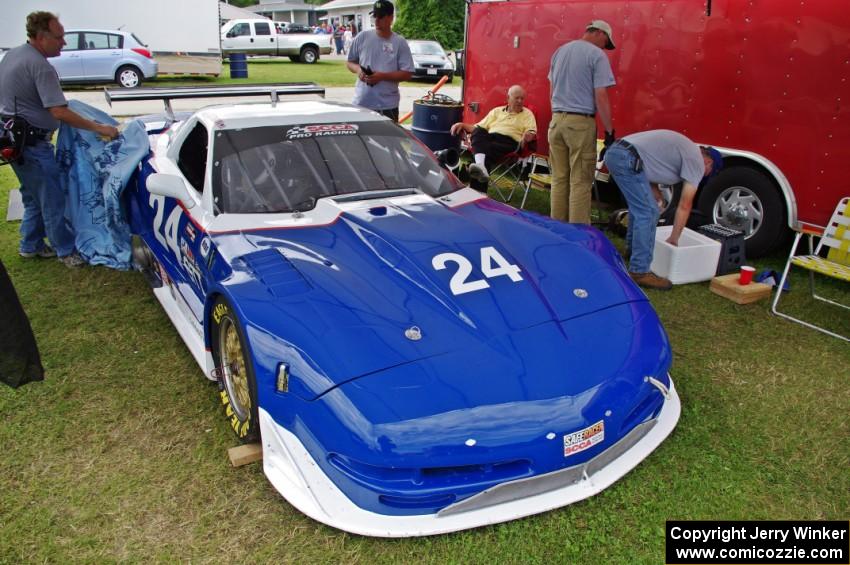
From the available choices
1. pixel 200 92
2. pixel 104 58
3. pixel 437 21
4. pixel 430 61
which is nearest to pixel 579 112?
pixel 200 92

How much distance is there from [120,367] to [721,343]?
360 cm

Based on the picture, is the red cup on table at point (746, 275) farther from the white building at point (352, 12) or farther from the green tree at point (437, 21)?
the white building at point (352, 12)

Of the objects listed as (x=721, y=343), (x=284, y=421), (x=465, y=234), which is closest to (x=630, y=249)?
(x=721, y=343)

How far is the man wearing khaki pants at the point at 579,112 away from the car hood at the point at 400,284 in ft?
6.91

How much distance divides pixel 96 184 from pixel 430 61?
55.7ft

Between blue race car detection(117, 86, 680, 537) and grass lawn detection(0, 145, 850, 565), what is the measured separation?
0.17 metres

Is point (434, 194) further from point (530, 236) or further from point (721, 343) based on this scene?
point (721, 343)

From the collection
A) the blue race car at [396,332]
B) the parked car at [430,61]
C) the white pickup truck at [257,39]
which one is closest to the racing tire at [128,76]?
the parked car at [430,61]

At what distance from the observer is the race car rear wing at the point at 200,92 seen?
15.3 ft

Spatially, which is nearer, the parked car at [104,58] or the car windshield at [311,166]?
the car windshield at [311,166]

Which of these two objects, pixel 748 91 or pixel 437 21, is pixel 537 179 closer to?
pixel 748 91

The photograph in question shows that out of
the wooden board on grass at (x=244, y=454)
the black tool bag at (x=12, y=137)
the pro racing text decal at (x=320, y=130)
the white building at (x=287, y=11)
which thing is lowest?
the wooden board on grass at (x=244, y=454)

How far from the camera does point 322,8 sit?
5850cm

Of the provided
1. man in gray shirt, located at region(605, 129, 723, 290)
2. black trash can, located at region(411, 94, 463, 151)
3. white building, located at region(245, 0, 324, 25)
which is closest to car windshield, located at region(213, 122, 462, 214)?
man in gray shirt, located at region(605, 129, 723, 290)
